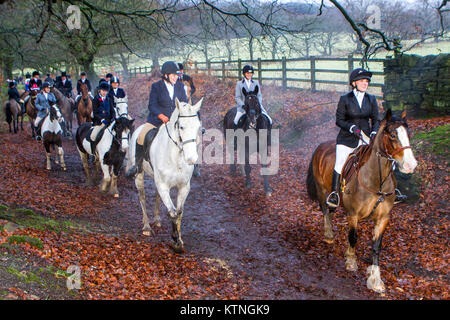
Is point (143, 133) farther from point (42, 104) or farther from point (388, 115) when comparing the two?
point (42, 104)

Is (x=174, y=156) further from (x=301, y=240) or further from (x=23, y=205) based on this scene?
(x=23, y=205)

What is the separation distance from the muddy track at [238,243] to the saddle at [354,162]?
1.50m

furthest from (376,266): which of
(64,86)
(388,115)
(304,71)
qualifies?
(64,86)

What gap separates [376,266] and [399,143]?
1.84 meters

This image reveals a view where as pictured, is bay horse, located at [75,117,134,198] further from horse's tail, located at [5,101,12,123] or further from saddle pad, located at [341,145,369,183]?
horse's tail, located at [5,101,12,123]

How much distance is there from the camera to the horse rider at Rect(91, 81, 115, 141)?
422 inches

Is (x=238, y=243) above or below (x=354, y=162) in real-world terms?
below

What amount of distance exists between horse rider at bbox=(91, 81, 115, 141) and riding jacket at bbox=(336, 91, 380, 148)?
6589mm

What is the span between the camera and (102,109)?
35.4 ft

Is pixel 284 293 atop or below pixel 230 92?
below

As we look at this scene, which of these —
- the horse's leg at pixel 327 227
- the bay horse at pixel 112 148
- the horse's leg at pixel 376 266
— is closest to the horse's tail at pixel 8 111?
the bay horse at pixel 112 148

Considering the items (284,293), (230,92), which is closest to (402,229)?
(284,293)

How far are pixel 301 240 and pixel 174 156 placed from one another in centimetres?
293

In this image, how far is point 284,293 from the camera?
561 centimetres
